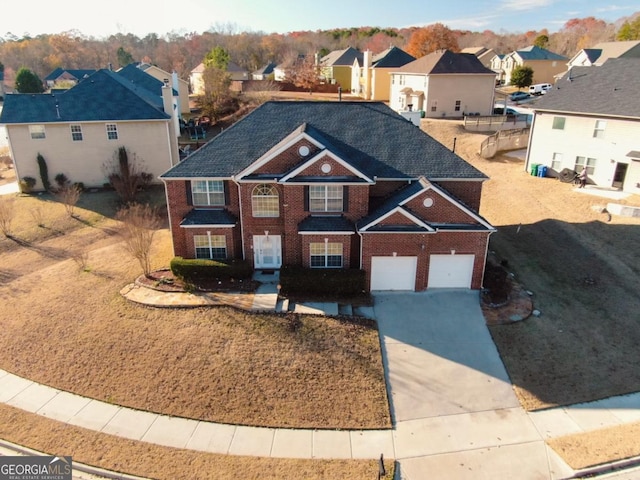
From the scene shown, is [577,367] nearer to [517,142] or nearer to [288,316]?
[288,316]

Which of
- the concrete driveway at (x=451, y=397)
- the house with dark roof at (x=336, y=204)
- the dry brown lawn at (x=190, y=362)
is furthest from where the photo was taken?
the house with dark roof at (x=336, y=204)

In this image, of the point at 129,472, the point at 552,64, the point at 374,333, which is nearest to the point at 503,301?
the point at 374,333

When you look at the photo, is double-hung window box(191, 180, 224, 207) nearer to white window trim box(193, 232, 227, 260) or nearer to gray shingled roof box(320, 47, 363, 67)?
Answer: white window trim box(193, 232, 227, 260)

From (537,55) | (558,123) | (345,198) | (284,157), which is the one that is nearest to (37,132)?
(284,157)

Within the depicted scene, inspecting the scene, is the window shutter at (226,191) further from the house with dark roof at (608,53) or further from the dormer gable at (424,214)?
the house with dark roof at (608,53)

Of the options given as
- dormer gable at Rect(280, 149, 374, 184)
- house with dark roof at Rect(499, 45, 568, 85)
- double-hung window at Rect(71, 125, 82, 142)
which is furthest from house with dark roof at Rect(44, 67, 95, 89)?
house with dark roof at Rect(499, 45, 568, 85)

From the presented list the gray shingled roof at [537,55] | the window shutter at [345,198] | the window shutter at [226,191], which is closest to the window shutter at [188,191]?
the window shutter at [226,191]
